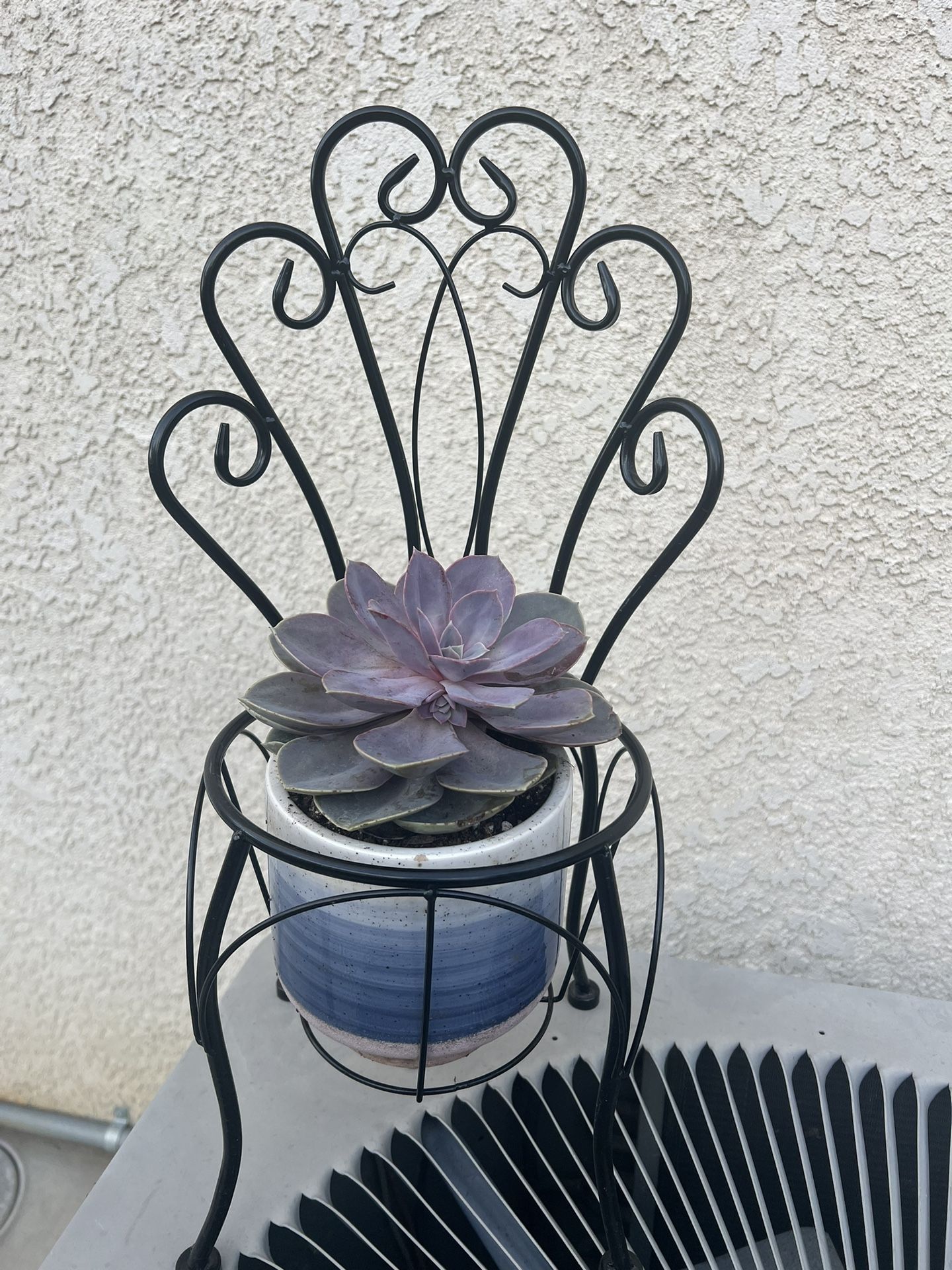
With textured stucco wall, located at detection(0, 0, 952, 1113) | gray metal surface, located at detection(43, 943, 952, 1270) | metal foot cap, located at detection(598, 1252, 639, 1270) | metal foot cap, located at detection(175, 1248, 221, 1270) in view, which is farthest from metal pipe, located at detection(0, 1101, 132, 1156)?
metal foot cap, located at detection(598, 1252, 639, 1270)

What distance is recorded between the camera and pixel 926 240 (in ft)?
2.16

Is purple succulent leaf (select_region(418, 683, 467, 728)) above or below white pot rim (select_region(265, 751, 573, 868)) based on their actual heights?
above

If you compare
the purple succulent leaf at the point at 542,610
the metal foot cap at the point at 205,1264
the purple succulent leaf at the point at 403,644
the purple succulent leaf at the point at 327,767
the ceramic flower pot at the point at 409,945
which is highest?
the purple succulent leaf at the point at 542,610

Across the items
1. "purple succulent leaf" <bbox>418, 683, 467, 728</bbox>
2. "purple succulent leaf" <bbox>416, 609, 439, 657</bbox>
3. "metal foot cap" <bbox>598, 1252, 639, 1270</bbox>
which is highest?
"purple succulent leaf" <bbox>416, 609, 439, 657</bbox>

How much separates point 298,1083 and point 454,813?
1.11ft

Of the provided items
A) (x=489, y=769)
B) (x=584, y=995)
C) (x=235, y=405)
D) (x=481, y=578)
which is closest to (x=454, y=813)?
(x=489, y=769)

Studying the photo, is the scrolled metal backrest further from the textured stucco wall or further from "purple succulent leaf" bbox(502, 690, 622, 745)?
the textured stucco wall

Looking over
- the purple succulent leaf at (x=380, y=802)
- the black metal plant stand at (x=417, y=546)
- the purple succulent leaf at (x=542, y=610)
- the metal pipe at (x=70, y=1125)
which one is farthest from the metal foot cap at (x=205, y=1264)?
the metal pipe at (x=70, y=1125)

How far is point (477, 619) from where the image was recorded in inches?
19.7

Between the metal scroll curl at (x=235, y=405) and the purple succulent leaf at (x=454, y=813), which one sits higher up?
the metal scroll curl at (x=235, y=405)

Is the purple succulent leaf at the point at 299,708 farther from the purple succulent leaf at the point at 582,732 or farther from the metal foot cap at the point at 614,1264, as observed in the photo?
the metal foot cap at the point at 614,1264

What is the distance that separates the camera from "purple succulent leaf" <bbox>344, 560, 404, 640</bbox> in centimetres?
49

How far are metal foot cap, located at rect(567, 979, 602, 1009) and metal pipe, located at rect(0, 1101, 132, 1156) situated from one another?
674mm

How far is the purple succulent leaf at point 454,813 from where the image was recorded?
446 millimetres
